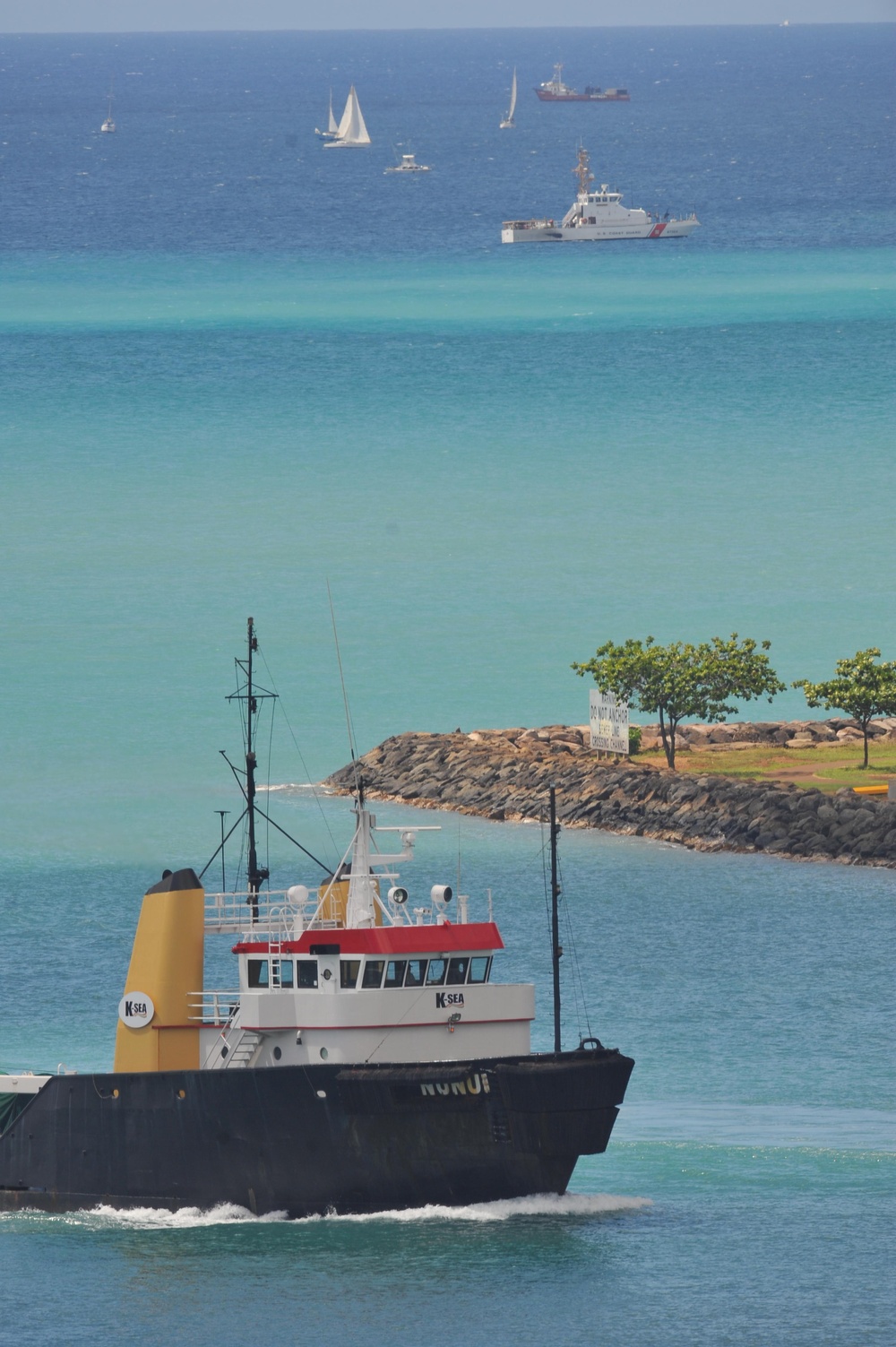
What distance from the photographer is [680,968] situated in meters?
74.8

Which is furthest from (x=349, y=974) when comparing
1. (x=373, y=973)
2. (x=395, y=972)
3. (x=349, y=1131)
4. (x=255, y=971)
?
(x=349, y=1131)

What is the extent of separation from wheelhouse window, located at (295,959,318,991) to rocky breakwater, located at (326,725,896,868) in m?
36.6

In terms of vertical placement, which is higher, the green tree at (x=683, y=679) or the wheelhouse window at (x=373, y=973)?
the green tree at (x=683, y=679)

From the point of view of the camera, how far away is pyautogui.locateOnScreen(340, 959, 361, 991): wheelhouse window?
166 ft

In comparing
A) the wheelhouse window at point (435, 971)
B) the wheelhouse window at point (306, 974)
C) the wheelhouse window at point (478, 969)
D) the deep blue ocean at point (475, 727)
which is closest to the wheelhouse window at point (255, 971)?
the wheelhouse window at point (306, 974)

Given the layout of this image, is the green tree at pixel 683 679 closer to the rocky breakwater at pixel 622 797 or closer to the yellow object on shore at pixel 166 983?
the rocky breakwater at pixel 622 797

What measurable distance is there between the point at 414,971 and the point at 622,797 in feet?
133

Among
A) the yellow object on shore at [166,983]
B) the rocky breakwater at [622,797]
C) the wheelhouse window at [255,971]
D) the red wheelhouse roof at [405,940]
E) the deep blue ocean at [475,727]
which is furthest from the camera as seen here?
the rocky breakwater at [622,797]

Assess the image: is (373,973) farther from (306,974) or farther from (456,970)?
(456,970)

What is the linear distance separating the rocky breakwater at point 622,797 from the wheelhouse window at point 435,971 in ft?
118

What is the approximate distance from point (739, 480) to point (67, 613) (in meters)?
46.7

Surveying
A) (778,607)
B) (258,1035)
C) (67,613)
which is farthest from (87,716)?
(258,1035)

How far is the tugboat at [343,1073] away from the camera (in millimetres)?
50250

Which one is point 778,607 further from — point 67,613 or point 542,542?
point 67,613
